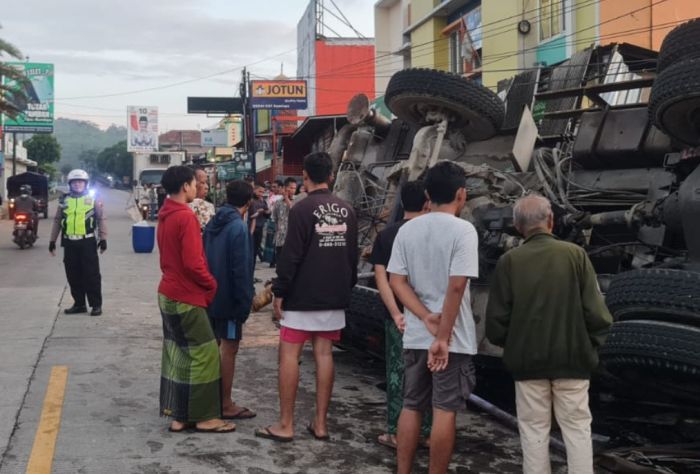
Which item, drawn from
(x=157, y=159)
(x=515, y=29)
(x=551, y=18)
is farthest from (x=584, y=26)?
(x=157, y=159)

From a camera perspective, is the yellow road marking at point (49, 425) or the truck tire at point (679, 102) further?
the truck tire at point (679, 102)

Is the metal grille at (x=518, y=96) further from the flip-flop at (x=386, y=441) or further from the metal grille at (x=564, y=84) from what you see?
the flip-flop at (x=386, y=441)

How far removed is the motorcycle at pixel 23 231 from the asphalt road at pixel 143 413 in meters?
10.6

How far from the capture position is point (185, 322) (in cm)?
517

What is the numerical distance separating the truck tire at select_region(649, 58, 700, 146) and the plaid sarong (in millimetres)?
3076

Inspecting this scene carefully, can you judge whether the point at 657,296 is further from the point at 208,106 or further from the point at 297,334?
the point at 208,106

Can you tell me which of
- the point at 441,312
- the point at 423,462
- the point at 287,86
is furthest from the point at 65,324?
the point at 287,86

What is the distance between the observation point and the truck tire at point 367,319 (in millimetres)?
5938

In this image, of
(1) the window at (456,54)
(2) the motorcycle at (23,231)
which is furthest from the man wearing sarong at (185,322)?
(1) the window at (456,54)

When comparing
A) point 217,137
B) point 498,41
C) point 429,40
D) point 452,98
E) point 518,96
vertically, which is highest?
point 217,137

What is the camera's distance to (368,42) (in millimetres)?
45406

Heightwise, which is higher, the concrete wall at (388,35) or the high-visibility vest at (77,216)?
the concrete wall at (388,35)

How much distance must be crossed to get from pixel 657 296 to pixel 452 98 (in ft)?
9.90

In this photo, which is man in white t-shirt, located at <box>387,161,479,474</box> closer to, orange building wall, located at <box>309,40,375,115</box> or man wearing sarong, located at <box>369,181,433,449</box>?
man wearing sarong, located at <box>369,181,433,449</box>
